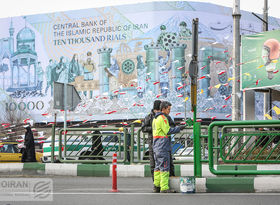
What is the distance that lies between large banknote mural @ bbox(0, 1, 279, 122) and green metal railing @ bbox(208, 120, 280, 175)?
209 ft

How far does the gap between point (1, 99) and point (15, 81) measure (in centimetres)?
385

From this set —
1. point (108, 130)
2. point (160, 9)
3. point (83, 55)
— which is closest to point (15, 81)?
point (83, 55)

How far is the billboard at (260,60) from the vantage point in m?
24.2

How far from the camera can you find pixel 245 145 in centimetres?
1141

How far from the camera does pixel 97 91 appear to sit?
82.9 meters

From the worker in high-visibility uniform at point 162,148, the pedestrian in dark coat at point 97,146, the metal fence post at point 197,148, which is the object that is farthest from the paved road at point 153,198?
the pedestrian in dark coat at point 97,146

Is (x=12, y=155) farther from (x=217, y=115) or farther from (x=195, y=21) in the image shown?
(x=217, y=115)

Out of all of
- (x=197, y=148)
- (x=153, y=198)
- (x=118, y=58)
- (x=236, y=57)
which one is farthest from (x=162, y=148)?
(x=118, y=58)

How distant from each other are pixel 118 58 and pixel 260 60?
5800 centimetres

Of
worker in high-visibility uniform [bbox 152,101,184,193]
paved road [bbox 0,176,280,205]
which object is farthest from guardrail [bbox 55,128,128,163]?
paved road [bbox 0,176,280,205]

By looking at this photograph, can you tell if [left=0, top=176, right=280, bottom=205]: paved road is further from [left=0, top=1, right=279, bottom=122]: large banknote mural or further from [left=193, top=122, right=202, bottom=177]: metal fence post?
[left=0, top=1, right=279, bottom=122]: large banknote mural

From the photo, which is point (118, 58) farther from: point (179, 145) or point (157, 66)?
point (179, 145)

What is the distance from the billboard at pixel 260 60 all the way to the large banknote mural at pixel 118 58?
50684 millimetres

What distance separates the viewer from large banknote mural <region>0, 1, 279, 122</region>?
7894cm
